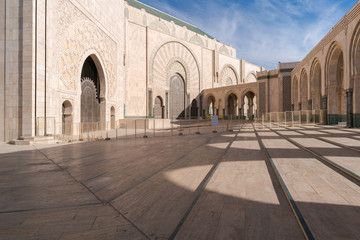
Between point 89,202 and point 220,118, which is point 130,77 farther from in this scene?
point 89,202

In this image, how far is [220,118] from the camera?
27.8m

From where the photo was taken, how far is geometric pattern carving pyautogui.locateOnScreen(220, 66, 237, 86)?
108ft

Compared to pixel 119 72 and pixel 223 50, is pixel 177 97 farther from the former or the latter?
pixel 223 50

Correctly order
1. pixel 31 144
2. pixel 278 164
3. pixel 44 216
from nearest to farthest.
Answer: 1. pixel 44 216
2. pixel 278 164
3. pixel 31 144

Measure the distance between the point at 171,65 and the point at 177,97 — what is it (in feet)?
13.3

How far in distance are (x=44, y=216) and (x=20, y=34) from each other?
28.3 feet

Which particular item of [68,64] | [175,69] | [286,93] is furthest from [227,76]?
[68,64]

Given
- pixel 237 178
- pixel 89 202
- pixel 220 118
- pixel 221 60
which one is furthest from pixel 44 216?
pixel 221 60

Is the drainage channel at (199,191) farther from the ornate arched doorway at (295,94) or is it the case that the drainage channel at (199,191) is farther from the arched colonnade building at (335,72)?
the ornate arched doorway at (295,94)

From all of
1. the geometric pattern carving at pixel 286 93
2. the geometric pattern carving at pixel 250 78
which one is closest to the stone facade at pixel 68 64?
the geometric pattern carving at pixel 286 93

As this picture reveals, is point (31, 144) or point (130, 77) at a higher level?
point (130, 77)

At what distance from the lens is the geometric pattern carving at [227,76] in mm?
32850

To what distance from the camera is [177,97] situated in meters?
26.2

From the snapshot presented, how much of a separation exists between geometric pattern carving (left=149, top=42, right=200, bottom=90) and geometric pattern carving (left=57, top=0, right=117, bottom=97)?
10.1 m
